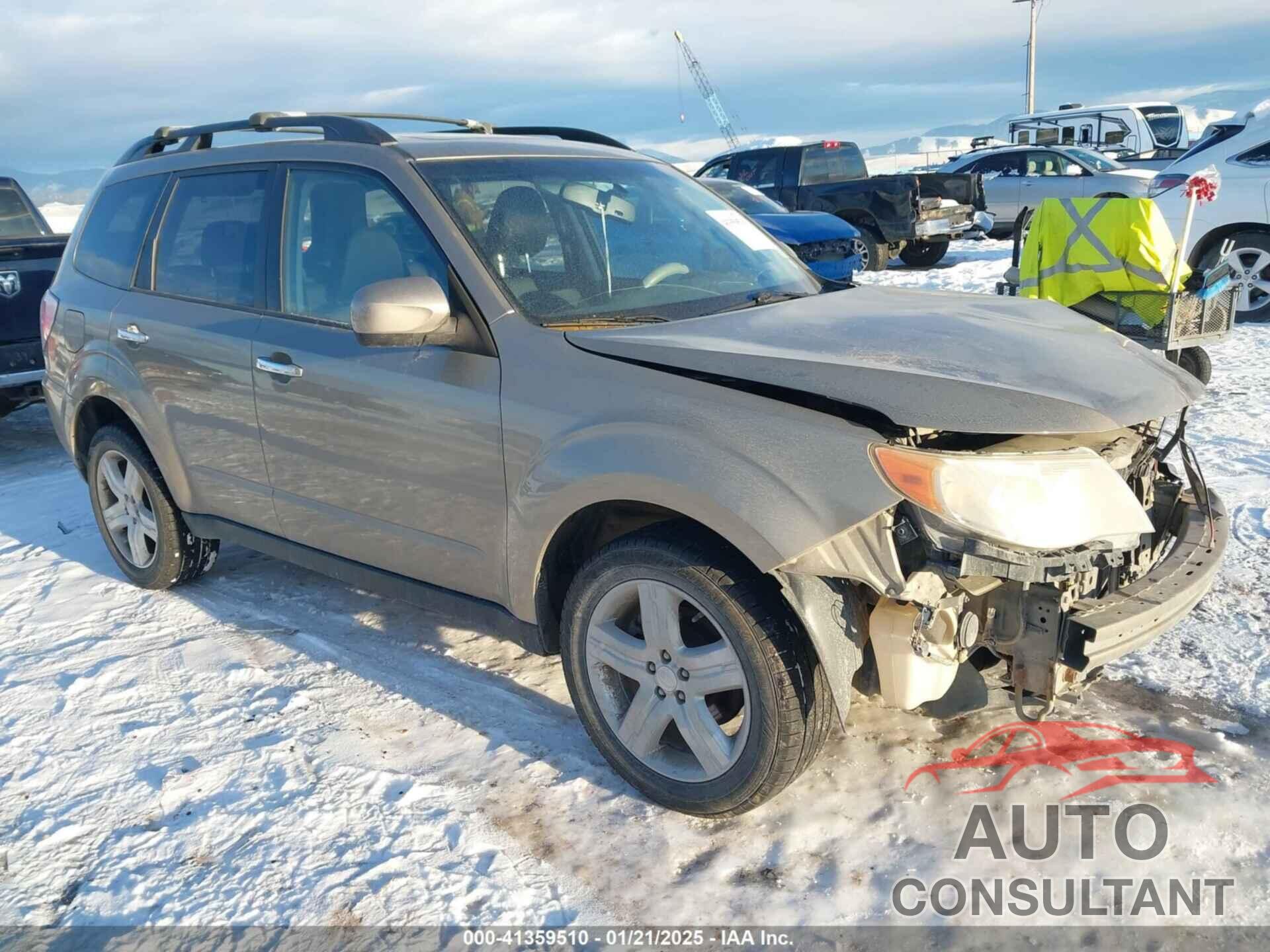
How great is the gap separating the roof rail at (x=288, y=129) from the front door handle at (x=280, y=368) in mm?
822

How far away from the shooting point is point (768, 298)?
12.1 ft

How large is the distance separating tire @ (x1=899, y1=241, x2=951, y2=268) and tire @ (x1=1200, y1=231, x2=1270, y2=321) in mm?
6048

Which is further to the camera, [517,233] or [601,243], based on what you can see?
[601,243]

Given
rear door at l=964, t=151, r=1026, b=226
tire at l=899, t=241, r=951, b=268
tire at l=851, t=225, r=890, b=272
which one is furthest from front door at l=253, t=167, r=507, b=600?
rear door at l=964, t=151, r=1026, b=226

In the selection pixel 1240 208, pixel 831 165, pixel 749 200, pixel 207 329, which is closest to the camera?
pixel 207 329

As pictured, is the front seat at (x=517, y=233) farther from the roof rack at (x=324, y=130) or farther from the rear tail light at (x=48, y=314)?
the rear tail light at (x=48, y=314)

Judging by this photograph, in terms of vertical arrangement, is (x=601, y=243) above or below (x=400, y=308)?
above

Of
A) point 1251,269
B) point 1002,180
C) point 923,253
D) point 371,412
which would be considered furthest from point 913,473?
point 1002,180

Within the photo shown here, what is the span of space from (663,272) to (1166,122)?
27.7 meters

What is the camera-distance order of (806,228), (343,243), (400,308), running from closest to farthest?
(400,308), (343,243), (806,228)

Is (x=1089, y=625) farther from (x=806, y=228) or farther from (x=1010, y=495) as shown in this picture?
(x=806, y=228)

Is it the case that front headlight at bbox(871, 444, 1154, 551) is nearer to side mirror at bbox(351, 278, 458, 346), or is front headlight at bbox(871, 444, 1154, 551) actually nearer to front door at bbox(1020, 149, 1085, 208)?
side mirror at bbox(351, 278, 458, 346)

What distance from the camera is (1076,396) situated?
2.60m

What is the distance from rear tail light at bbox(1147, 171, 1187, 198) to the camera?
9648mm
